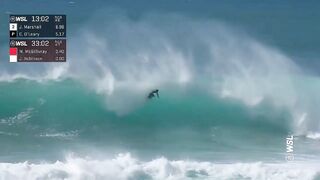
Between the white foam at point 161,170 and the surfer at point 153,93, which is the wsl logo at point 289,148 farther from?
the surfer at point 153,93

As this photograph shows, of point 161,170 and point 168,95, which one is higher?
point 168,95

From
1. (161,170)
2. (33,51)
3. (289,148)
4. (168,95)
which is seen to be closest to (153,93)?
(168,95)

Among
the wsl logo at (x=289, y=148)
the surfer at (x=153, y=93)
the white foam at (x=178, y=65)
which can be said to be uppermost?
the white foam at (x=178, y=65)

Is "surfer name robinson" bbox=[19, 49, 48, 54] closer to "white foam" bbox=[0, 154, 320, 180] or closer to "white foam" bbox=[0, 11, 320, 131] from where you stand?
"white foam" bbox=[0, 11, 320, 131]
